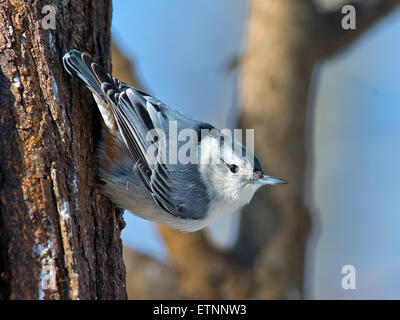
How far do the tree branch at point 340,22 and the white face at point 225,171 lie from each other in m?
2.42

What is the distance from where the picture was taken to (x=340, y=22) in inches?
189

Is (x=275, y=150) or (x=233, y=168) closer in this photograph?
(x=233, y=168)

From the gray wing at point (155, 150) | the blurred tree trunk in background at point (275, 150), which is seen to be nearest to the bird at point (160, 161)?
the gray wing at point (155, 150)

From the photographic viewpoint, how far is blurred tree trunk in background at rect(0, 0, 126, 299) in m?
1.73

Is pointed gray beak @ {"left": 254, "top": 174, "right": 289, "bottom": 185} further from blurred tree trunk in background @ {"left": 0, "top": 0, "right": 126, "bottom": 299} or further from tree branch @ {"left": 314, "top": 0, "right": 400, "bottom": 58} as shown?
tree branch @ {"left": 314, "top": 0, "right": 400, "bottom": 58}

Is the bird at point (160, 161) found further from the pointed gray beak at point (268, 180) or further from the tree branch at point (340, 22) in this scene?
the tree branch at point (340, 22)

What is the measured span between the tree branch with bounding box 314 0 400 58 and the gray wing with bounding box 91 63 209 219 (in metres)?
2.54

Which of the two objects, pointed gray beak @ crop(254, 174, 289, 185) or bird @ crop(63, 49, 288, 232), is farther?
pointed gray beak @ crop(254, 174, 289, 185)

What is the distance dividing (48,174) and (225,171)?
1091mm

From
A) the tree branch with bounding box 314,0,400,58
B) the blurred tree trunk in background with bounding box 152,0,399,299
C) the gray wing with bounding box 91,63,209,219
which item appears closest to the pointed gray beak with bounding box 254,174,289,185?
the gray wing with bounding box 91,63,209,219

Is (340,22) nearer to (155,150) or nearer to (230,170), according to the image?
(230,170)

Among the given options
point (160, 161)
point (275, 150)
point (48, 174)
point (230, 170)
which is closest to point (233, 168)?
point (230, 170)

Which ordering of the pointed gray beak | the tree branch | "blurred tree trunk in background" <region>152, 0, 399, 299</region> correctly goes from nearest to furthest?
the pointed gray beak, "blurred tree trunk in background" <region>152, 0, 399, 299</region>, the tree branch
